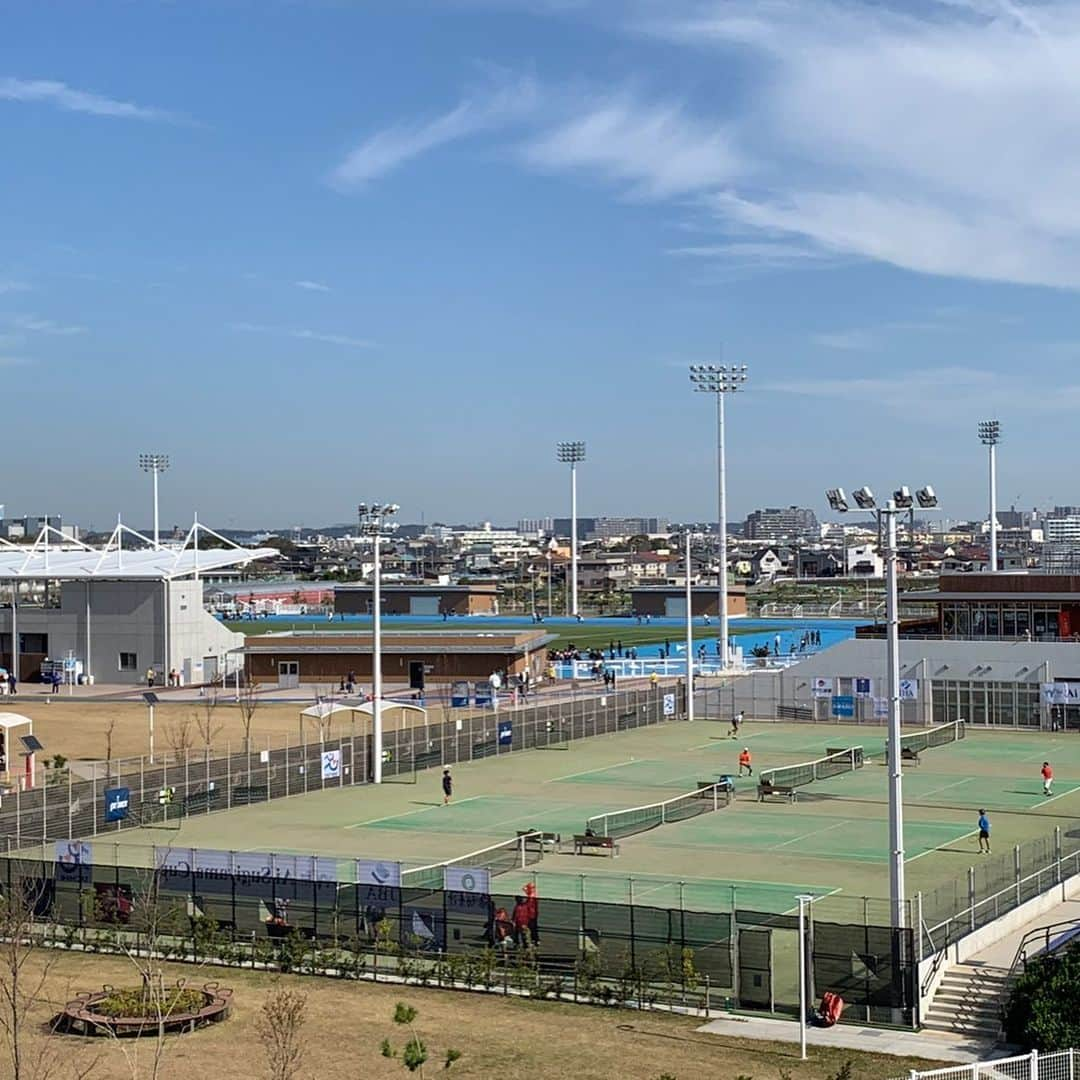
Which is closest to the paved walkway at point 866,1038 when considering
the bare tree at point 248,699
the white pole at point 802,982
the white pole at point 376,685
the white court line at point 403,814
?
the white pole at point 802,982

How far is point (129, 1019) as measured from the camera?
26359 millimetres

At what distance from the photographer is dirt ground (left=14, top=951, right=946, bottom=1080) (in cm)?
2441

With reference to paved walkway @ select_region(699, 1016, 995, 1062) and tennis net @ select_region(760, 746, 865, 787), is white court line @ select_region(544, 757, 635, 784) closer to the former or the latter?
tennis net @ select_region(760, 746, 865, 787)

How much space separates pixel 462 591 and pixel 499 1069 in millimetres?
135753

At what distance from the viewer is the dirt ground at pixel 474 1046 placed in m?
24.4

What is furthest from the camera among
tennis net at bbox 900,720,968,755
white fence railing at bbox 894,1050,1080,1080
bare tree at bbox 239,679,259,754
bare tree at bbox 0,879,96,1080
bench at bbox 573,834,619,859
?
bare tree at bbox 239,679,259,754

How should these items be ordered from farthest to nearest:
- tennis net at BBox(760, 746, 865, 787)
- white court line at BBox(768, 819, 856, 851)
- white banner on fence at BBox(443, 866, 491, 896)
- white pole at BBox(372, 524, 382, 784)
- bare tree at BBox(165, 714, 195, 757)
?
bare tree at BBox(165, 714, 195, 757) < tennis net at BBox(760, 746, 865, 787) < white pole at BBox(372, 524, 382, 784) < white court line at BBox(768, 819, 856, 851) < white banner on fence at BBox(443, 866, 491, 896)

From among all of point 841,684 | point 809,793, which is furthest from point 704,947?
point 841,684

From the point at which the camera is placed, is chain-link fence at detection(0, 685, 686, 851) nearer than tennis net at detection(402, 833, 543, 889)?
No

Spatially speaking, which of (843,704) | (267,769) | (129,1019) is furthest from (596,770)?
(129,1019)

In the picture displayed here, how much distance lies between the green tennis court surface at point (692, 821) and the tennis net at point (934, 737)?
2.42ft

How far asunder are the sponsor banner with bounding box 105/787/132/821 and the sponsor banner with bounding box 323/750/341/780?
31.5 feet

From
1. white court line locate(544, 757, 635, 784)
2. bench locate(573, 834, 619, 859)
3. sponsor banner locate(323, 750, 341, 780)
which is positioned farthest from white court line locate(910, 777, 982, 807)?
sponsor banner locate(323, 750, 341, 780)

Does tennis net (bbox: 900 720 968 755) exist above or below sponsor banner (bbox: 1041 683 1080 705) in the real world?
below
